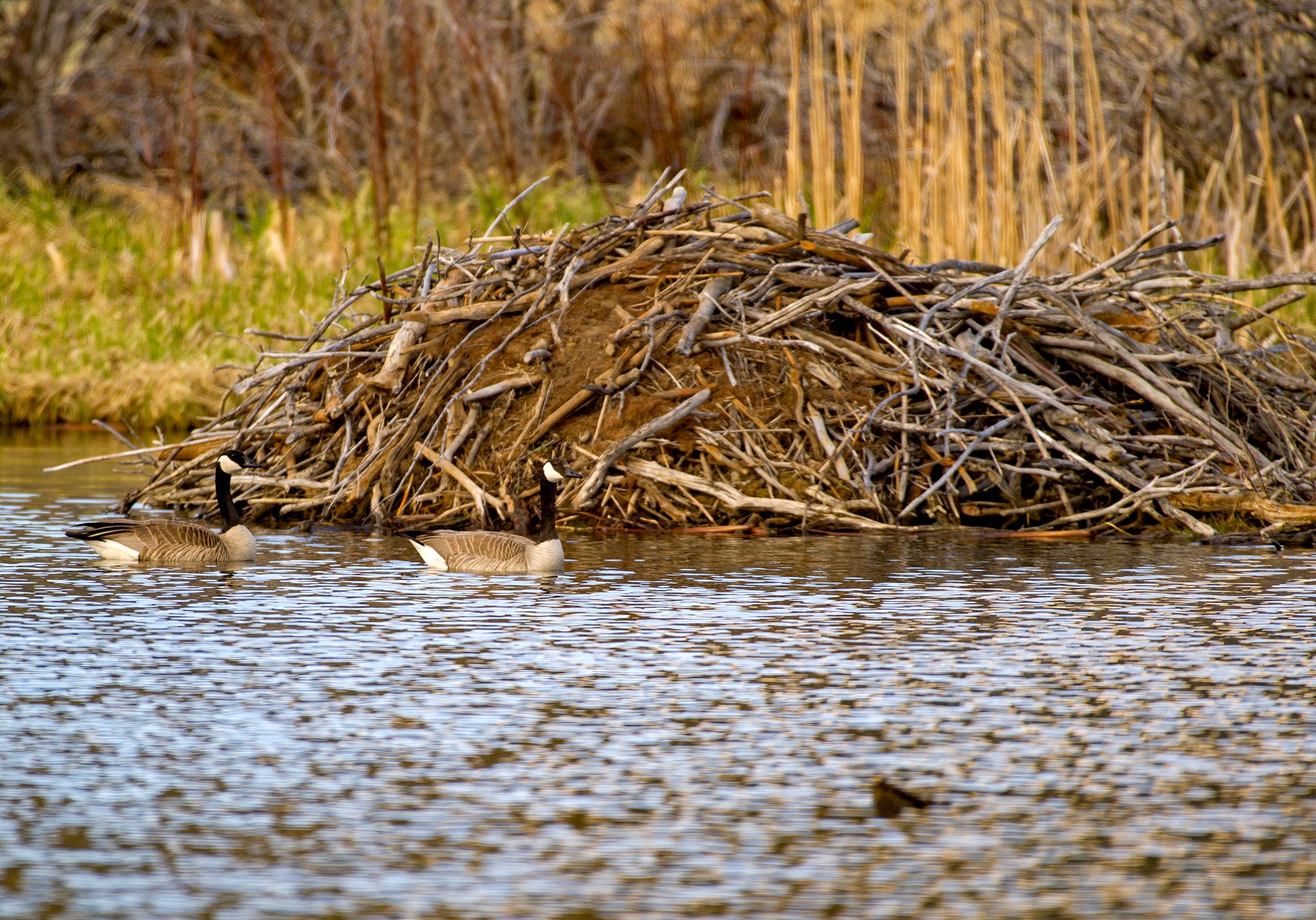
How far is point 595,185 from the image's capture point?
19.7 meters

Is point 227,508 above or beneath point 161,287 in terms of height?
beneath

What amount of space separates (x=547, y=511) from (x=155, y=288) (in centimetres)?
1203

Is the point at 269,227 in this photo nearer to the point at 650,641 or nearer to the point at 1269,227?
the point at 1269,227

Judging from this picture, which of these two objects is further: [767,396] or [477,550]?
[767,396]

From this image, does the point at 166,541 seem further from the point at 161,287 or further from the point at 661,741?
the point at 161,287

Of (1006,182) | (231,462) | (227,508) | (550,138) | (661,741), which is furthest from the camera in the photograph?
(550,138)

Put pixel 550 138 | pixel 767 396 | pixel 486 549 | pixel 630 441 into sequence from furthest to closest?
pixel 550 138 → pixel 767 396 → pixel 630 441 → pixel 486 549

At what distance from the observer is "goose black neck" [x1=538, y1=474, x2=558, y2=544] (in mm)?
8195

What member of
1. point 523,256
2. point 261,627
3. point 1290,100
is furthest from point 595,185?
point 261,627

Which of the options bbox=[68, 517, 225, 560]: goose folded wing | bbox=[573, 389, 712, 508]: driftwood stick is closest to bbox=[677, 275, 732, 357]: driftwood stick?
bbox=[573, 389, 712, 508]: driftwood stick

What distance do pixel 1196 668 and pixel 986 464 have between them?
3693 millimetres

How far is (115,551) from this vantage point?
859 centimetres

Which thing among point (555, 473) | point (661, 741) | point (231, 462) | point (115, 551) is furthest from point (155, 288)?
point (661, 741)

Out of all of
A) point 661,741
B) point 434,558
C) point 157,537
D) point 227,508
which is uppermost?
point 227,508
